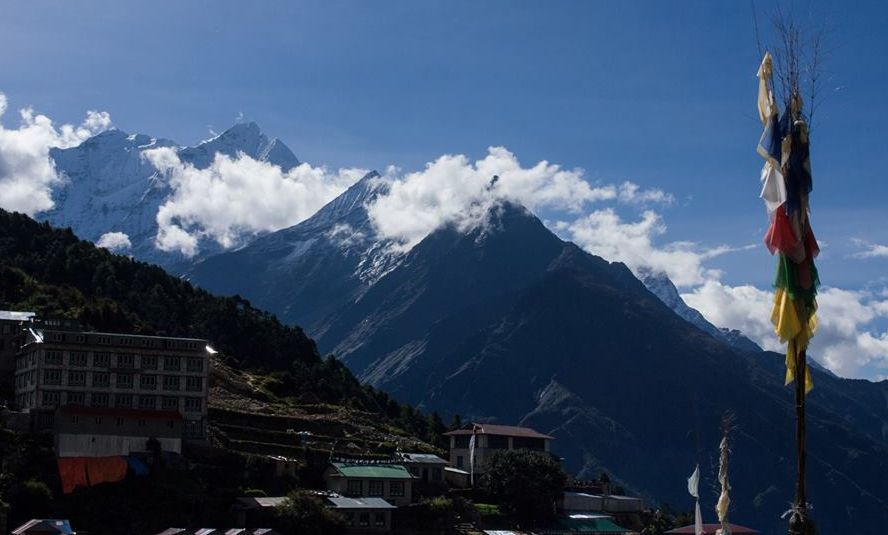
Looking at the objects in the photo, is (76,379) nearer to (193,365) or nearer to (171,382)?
(171,382)

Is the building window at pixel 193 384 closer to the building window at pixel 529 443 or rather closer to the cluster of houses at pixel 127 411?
the cluster of houses at pixel 127 411

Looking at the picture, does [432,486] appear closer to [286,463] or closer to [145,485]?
[286,463]

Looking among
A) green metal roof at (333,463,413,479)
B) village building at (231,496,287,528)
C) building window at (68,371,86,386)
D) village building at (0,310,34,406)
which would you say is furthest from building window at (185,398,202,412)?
village building at (0,310,34,406)

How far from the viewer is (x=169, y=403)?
105 m

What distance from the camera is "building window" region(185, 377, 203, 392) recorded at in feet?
347

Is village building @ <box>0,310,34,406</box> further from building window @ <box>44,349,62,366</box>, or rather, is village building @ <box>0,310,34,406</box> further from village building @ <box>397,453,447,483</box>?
village building @ <box>397,453,447,483</box>

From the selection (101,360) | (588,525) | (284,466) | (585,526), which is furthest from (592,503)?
(101,360)

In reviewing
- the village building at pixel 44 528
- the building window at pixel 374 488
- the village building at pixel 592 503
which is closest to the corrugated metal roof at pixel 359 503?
the building window at pixel 374 488

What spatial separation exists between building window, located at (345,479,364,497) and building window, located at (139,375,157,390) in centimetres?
1828

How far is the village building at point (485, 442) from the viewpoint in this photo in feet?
420

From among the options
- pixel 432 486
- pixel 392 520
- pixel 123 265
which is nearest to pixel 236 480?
pixel 392 520

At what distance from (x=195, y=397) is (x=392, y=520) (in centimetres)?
1978

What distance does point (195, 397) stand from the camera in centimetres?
10556

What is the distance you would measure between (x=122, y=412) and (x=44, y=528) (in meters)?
22.1
